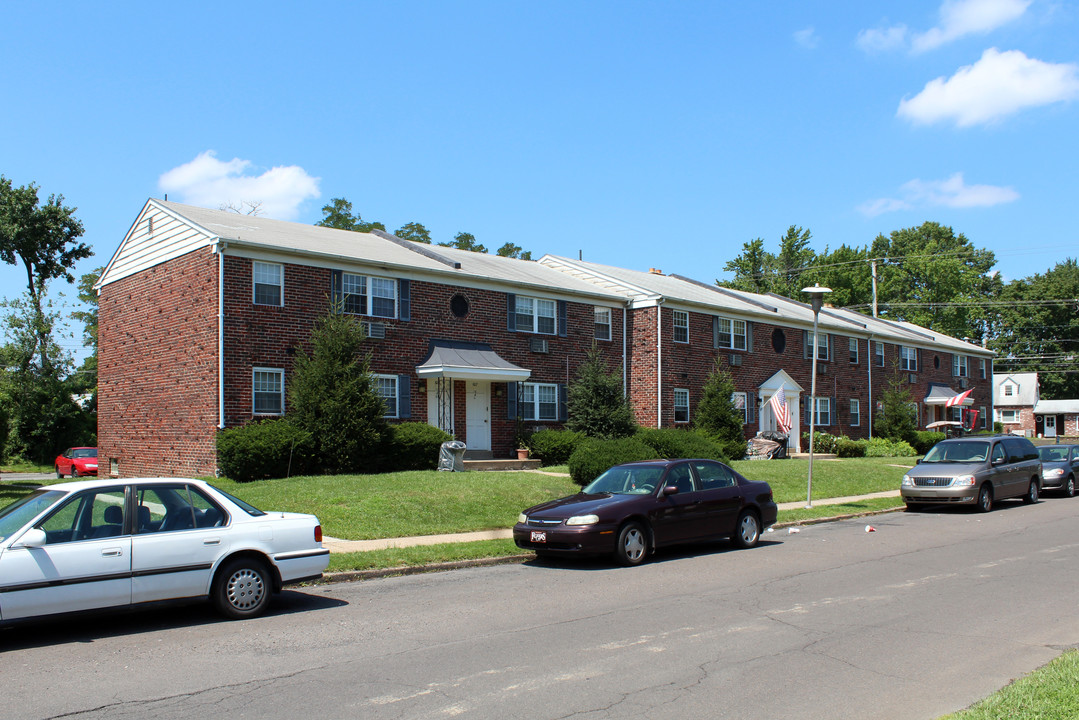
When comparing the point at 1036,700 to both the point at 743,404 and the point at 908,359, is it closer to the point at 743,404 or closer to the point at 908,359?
the point at 743,404

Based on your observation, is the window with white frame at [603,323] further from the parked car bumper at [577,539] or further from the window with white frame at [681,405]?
the parked car bumper at [577,539]

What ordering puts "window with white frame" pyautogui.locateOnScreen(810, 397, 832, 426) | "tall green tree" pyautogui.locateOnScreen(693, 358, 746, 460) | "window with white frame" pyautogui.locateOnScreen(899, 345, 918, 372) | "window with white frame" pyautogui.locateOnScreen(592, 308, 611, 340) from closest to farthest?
"tall green tree" pyautogui.locateOnScreen(693, 358, 746, 460) → "window with white frame" pyautogui.locateOnScreen(592, 308, 611, 340) → "window with white frame" pyautogui.locateOnScreen(810, 397, 832, 426) → "window with white frame" pyautogui.locateOnScreen(899, 345, 918, 372)

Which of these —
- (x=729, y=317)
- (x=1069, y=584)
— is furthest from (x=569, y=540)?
(x=729, y=317)

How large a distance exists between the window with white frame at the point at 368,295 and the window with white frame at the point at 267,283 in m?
1.68

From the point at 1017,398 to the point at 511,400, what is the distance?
69.7 m

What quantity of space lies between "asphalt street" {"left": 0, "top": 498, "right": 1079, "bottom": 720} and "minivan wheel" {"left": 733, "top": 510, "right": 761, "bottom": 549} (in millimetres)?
1769

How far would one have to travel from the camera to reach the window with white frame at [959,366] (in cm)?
5112

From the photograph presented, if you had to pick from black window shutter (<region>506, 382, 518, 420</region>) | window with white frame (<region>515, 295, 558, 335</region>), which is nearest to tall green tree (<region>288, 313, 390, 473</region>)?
black window shutter (<region>506, 382, 518, 420</region>)

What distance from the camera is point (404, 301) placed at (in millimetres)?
25312

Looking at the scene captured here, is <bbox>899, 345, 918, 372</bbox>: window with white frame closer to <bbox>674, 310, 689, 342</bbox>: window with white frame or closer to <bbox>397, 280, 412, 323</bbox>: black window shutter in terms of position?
<bbox>674, 310, 689, 342</bbox>: window with white frame

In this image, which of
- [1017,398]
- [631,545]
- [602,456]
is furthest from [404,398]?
[1017,398]

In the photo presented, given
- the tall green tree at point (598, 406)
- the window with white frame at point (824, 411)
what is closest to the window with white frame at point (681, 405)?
the tall green tree at point (598, 406)

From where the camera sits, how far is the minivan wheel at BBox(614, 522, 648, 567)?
12039mm

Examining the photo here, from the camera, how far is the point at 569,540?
11.8 metres
